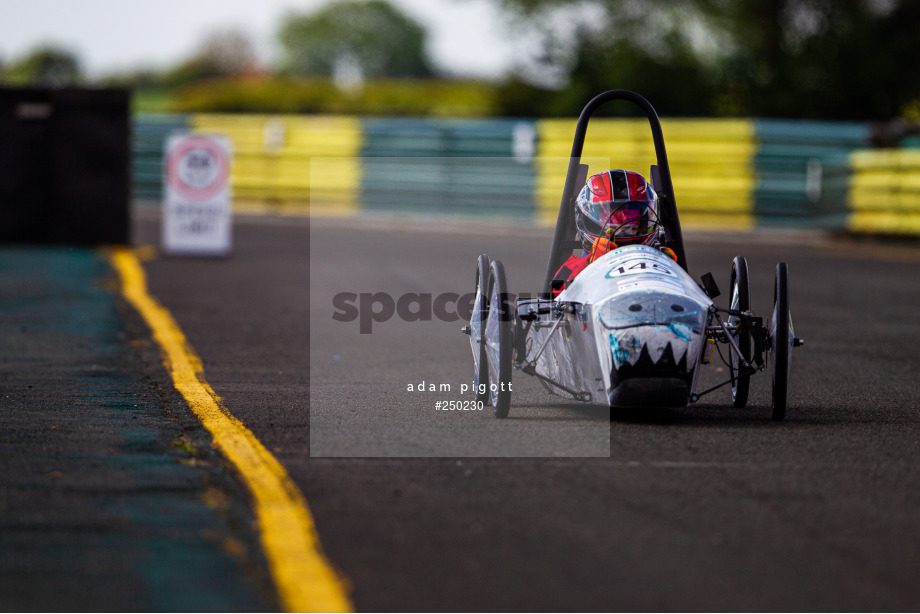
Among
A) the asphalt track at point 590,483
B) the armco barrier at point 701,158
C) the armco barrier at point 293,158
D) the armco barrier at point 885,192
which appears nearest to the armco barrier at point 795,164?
the armco barrier at point 701,158

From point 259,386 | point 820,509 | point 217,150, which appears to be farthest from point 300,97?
point 820,509

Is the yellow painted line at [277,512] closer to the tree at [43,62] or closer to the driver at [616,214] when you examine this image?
the driver at [616,214]

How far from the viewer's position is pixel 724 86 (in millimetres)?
35750

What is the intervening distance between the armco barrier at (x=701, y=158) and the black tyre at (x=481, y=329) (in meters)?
18.1

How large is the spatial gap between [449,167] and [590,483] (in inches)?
945

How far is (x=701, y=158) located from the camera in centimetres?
2641

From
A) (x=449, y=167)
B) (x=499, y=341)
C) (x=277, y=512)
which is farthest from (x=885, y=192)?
(x=277, y=512)

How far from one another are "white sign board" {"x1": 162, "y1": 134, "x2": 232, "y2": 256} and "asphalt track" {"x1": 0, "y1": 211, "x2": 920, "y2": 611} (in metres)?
7.96

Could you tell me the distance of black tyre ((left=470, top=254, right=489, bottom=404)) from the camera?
7684mm

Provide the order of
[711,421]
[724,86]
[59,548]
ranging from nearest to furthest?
[59,548]
[711,421]
[724,86]

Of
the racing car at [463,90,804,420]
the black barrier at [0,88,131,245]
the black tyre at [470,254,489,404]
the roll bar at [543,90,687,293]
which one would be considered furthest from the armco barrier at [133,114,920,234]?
the black tyre at [470,254,489,404]

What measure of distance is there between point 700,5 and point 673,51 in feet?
7.80

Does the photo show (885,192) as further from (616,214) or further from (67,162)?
(616,214)

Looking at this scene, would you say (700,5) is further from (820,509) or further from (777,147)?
(820,509)
